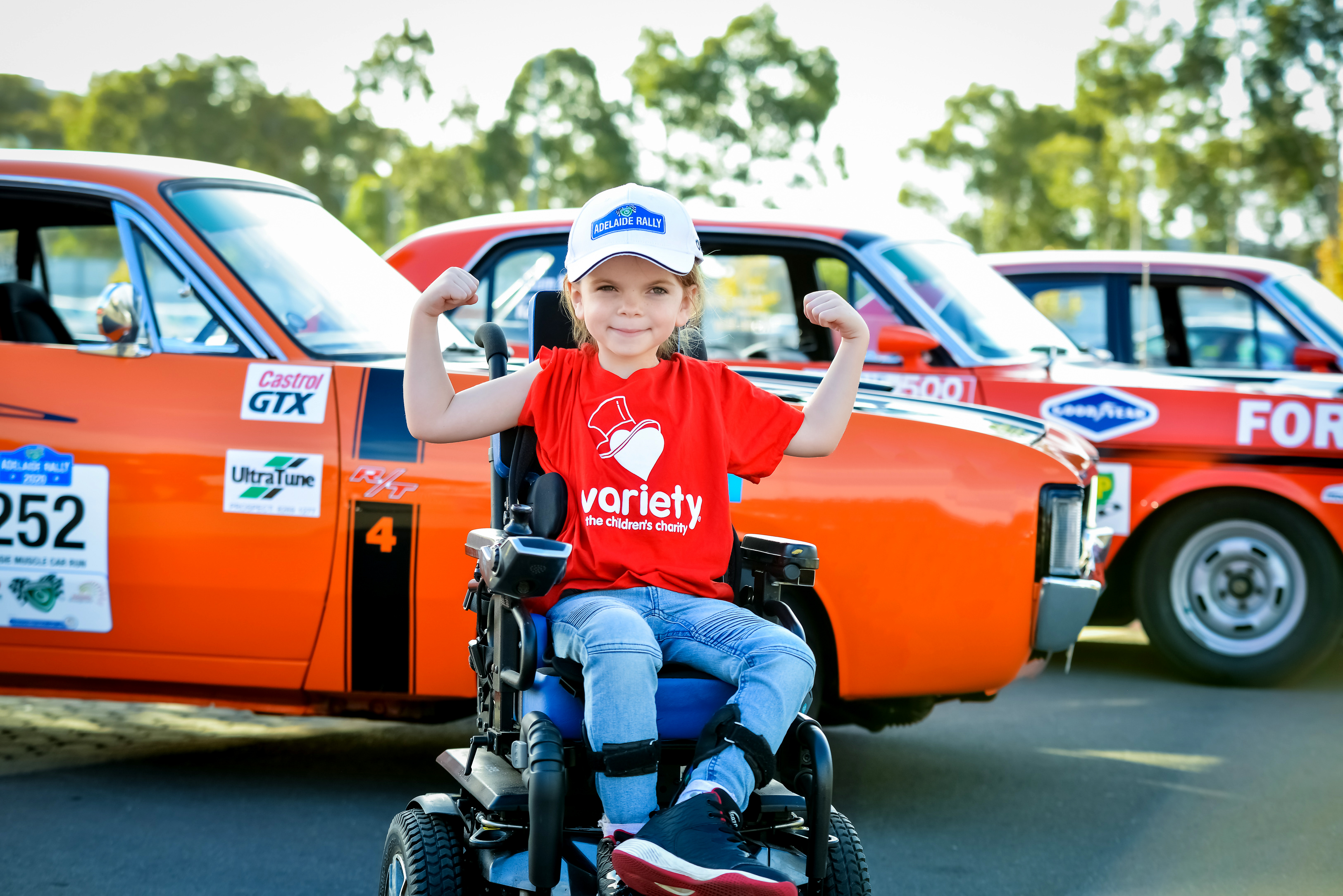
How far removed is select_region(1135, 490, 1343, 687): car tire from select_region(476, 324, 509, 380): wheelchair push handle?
438 cm

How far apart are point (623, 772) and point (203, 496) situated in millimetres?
2163

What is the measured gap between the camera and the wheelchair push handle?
326 centimetres

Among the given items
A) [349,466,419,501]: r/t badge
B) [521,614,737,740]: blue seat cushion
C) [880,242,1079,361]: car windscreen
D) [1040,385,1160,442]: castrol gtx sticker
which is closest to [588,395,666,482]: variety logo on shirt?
[521,614,737,740]: blue seat cushion

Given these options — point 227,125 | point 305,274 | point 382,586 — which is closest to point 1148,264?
point 305,274

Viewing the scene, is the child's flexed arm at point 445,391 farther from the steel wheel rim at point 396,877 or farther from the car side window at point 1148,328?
the car side window at point 1148,328

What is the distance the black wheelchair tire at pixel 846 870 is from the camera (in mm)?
2785

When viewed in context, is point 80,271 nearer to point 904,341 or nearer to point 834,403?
point 904,341

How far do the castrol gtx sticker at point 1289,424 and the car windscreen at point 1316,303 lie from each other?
173cm

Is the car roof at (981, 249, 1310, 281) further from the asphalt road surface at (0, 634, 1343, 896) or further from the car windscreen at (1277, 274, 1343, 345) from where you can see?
the asphalt road surface at (0, 634, 1343, 896)

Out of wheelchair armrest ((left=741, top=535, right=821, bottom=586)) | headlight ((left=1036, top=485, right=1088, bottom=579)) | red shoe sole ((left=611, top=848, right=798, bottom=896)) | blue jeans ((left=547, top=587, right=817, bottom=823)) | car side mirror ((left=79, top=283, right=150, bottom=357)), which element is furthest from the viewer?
headlight ((left=1036, top=485, right=1088, bottom=579))

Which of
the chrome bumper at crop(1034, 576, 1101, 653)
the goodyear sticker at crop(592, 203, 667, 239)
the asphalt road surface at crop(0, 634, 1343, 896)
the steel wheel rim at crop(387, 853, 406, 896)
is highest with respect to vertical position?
the goodyear sticker at crop(592, 203, 667, 239)

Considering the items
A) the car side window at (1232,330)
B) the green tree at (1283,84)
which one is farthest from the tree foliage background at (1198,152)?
the car side window at (1232,330)

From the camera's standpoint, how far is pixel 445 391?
3.02 m

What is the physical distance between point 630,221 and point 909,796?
2652 millimetres
